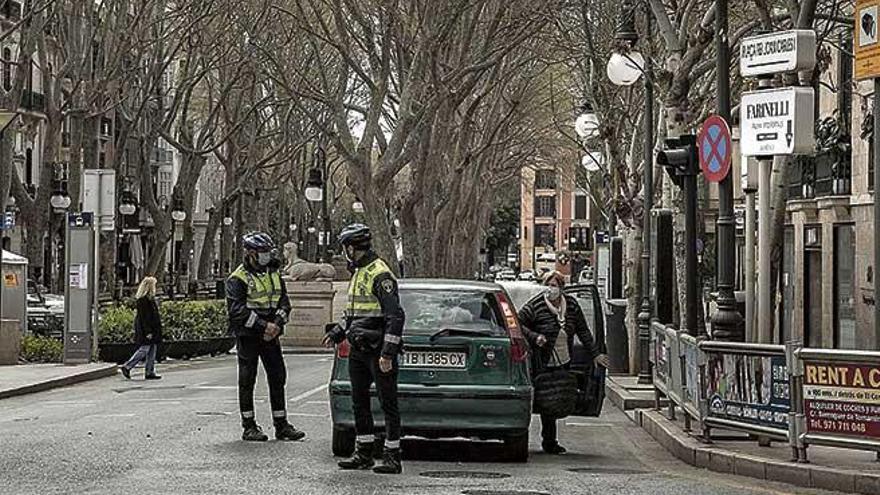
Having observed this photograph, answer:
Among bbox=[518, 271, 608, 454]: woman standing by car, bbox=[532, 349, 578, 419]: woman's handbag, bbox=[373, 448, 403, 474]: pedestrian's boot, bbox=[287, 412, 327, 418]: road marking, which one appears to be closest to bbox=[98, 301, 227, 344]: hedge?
bbox=[287, 412, 327, 418]: road marking

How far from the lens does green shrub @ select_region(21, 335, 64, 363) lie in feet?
94.4

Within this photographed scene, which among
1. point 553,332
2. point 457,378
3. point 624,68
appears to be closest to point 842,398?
point 457,378

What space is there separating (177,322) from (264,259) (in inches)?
726

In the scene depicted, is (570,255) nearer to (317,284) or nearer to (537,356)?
(317,284)

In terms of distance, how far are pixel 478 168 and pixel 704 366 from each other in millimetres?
35729

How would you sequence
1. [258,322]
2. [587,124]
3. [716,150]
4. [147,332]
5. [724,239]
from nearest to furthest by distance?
[258,322], [724,239], [716,150], [147,332], [587,124]

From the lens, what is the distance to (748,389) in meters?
13.3

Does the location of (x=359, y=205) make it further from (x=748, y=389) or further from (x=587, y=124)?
(x=748, y=389)

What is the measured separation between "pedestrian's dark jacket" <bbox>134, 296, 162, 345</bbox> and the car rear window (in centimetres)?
1307

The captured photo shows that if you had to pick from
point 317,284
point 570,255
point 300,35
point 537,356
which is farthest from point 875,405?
point 570,255

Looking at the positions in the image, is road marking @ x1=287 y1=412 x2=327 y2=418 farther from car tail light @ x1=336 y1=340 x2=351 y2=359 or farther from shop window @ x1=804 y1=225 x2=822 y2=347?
shop window @ x1=804 y1=225 x2=822 y2=347

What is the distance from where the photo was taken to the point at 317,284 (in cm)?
3722

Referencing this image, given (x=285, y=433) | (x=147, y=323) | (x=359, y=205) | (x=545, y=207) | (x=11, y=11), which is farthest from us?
(x=545, y=207)

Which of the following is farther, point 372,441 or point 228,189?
point 228,189
